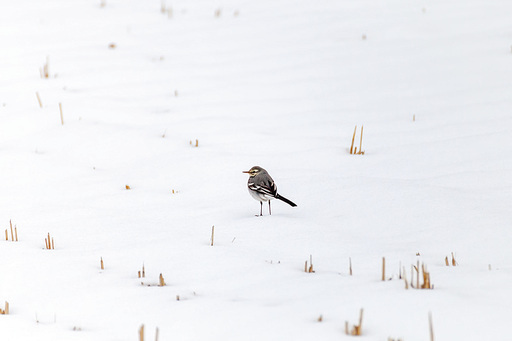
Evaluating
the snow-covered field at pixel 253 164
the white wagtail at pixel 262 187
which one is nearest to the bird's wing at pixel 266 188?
the white wagtail at pixel 262 187

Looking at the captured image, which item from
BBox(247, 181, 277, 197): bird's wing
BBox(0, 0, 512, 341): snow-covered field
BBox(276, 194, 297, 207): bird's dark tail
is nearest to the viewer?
BBox(0, 0, 512, 341): snow-covered field

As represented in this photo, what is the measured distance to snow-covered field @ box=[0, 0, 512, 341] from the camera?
311cm

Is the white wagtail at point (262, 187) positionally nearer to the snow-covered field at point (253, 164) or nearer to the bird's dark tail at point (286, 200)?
the bird's dark tail at point (286, 200)

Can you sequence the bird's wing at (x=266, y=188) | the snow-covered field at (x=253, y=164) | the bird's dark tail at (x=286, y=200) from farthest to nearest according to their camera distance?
the bird's dark tail at (x=286, y=200), the bird's wing at (x=266, y=188), the snow-covered field at (x=253, y=164)

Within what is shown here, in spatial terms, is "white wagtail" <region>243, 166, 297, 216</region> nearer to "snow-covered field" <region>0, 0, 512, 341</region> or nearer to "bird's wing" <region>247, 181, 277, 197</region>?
"bird's wing" <region>247, 181, 277, 197</region>

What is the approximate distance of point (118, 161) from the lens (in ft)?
19.4

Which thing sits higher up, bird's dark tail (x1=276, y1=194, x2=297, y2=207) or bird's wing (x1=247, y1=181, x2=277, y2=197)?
bird's wing (x1=247, y1=181, x2=277, y2=197)

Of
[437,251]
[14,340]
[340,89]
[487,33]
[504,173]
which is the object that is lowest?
[14,340]

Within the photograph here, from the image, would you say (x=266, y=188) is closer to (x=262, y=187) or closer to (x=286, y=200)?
(x=262, y=187)

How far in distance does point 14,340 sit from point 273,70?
17.7ft

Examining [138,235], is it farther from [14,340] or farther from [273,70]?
[273,70]

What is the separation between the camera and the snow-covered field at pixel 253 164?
3111 mm

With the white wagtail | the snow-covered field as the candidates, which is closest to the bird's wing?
the white wagtail

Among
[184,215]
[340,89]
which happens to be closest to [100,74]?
[340,89]
